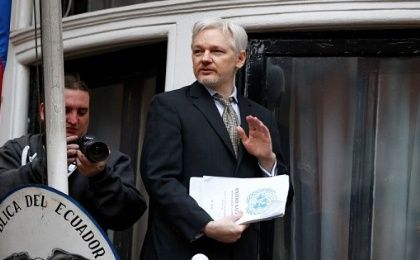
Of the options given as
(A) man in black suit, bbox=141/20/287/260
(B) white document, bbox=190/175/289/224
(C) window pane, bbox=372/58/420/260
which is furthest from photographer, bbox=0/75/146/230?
(C) window pane, bbox=372/58/420/260

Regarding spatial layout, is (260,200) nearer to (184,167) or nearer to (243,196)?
(243,196)

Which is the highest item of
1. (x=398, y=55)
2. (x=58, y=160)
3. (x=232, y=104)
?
(x=398, y=55)

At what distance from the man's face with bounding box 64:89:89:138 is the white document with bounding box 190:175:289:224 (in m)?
0.65

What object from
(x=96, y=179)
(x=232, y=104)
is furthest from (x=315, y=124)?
(x=96, y=179)

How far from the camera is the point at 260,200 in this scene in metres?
4.75

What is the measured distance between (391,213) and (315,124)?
1.64 feet

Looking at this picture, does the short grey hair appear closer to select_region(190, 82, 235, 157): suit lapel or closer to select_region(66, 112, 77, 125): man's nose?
select_region(190, 82, 235, 157): suit lapel

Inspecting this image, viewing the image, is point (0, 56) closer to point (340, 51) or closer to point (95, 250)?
point (95, 250)

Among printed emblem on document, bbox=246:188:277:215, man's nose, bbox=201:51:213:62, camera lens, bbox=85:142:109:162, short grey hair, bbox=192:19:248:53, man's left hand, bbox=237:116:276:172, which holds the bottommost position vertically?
printed emblem on document, bbox=246:188:277:215

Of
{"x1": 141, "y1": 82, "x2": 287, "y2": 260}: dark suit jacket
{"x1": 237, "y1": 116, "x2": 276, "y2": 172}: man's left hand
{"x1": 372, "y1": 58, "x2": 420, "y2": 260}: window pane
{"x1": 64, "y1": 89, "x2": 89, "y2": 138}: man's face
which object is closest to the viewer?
{"x1": 141, "y1": 82, "x2": 287, "y2": 260}: dark suit jacket

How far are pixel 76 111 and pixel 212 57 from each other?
2.11 ft

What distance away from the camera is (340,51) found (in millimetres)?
5719

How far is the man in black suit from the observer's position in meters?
4.77

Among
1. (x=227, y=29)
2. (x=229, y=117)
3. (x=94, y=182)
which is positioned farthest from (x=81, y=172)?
(x=227, y=29)
